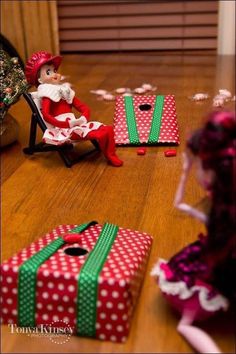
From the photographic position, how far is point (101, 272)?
0.82 m

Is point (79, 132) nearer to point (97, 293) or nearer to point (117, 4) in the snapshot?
point (97, 293)

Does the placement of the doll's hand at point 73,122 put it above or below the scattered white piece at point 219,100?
above

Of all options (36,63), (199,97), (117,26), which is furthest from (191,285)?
(117,26)

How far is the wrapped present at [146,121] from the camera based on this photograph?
63.4 inches

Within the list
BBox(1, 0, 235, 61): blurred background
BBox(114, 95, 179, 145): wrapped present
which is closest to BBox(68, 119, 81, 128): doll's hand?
BBox(114, 95, 179, 145): wrapped present

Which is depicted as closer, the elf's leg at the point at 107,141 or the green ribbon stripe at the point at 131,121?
the elf's leg at the point at 107,141

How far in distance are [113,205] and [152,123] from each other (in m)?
0.50

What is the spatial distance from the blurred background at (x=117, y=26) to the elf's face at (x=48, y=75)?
5.66ft

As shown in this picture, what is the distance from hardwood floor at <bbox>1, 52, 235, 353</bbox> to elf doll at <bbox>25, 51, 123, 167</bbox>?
0.30 ft

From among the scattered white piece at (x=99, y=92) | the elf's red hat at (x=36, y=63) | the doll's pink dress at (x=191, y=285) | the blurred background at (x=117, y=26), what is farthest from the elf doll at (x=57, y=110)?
the blurred background at (x=117, y=26)

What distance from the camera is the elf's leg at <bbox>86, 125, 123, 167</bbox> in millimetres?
1416

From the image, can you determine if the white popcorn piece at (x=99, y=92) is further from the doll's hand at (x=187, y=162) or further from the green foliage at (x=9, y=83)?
the doll's hand at (x=187, y=162)

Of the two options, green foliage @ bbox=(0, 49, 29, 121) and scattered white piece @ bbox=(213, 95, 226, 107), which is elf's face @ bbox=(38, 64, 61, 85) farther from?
scattered white piece @ bbox=(213, 95, 226, 107)

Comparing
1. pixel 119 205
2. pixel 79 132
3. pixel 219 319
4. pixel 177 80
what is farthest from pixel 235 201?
pixel 177 80
